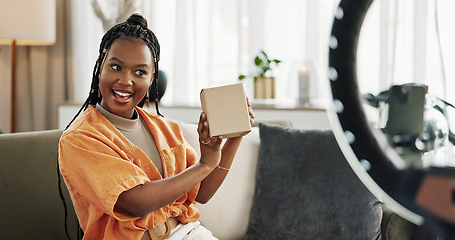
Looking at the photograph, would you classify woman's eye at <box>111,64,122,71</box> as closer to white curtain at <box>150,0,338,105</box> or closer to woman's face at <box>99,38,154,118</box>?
woman's face at <box>99,38,154,118</box>

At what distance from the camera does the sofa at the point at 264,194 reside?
1.44 metres

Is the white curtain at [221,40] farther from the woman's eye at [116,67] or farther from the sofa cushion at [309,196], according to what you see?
the woman's eye at [116,67]

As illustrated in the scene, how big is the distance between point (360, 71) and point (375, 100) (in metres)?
0.02

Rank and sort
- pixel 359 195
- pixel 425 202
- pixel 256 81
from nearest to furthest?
pixel 425 202 < pixel 359 195 < pixel 256 81

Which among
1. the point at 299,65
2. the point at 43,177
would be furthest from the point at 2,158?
the point at 299,65

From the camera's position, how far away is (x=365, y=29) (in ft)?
1.01

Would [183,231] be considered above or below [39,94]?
below

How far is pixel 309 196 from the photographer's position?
1.58 m

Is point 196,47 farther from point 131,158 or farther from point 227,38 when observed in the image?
point 131,158

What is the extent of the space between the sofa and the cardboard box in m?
0.69

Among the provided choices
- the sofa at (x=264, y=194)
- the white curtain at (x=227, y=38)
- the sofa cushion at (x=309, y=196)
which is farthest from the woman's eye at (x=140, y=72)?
the white curtain at (x=227, y=38)

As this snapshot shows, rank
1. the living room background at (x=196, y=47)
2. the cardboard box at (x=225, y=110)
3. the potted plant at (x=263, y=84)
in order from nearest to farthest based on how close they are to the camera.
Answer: the cardboard box at (x=225, y=110) < the potted plant at (x=263, y=84) < the living room background at (x=196, y=47)

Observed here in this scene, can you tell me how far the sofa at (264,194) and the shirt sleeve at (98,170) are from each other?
426mm

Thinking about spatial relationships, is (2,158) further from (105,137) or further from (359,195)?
(359,195)
